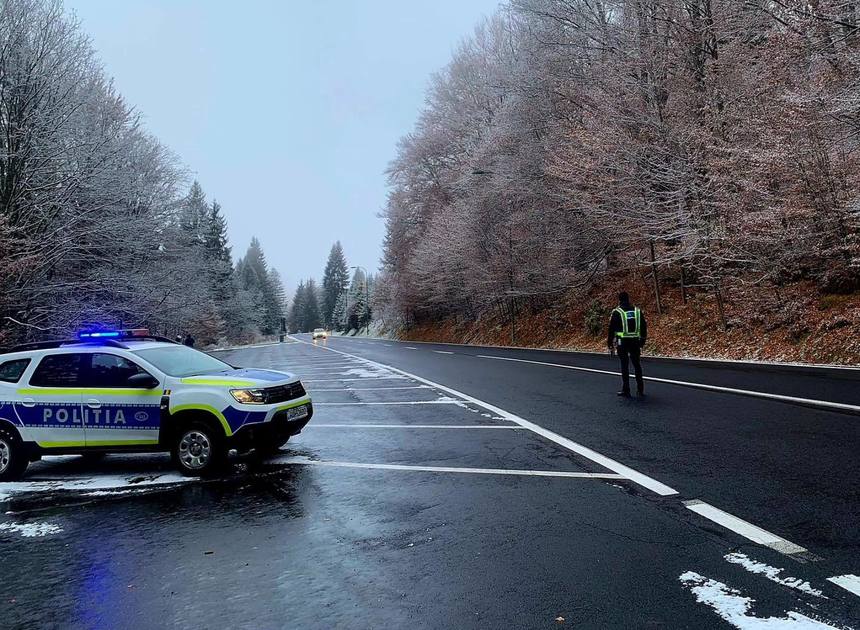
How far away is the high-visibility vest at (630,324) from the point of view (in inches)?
409

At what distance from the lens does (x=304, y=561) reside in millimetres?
4094

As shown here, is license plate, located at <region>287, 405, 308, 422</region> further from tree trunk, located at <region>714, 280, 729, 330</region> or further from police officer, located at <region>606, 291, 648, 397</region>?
tree trunk, located at <region>714, 280, 729, 330</region>

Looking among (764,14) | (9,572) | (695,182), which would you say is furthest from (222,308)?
(9,572)

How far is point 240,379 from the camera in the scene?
23.1 ft

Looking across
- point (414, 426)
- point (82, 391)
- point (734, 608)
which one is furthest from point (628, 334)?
point (82, 391)

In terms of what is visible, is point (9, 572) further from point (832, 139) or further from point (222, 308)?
point (222, 308)

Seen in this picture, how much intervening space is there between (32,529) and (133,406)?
6.14 ft

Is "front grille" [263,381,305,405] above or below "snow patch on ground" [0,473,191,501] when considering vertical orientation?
above

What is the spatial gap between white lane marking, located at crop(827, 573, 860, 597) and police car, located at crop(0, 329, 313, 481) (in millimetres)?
5433

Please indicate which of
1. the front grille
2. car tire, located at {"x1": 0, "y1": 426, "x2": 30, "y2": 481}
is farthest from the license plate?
car tire, located at {"x1": 0, "y1": 426, "x2": 30, "y2": 481}

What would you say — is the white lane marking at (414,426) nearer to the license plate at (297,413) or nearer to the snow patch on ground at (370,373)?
the license plate at (297,413)

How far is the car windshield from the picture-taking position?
718 cm

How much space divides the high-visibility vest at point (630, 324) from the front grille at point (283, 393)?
5.89m

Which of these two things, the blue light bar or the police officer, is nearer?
the blue light bar
